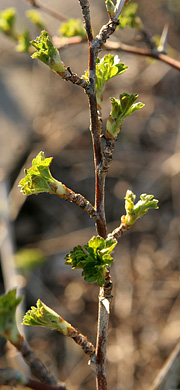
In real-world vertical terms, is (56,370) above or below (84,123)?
below

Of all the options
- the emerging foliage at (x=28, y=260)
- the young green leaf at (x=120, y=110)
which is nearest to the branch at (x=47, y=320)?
the young green leaf at (x=120, y=110)

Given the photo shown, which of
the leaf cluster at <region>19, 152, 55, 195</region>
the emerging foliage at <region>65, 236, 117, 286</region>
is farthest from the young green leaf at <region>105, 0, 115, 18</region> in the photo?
the emerging foliage at <region>65, 236, 117, 286</region>

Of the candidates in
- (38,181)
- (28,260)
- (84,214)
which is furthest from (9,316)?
(84,214)

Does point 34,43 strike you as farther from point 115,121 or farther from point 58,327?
point 58,327

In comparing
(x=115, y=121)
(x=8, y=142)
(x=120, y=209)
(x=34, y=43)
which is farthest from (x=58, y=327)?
(x=8, y=142)

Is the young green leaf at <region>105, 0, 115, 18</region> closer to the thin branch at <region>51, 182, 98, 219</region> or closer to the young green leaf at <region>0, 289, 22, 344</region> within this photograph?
the thin branch at <region>51, 182, 98, 219</region>
